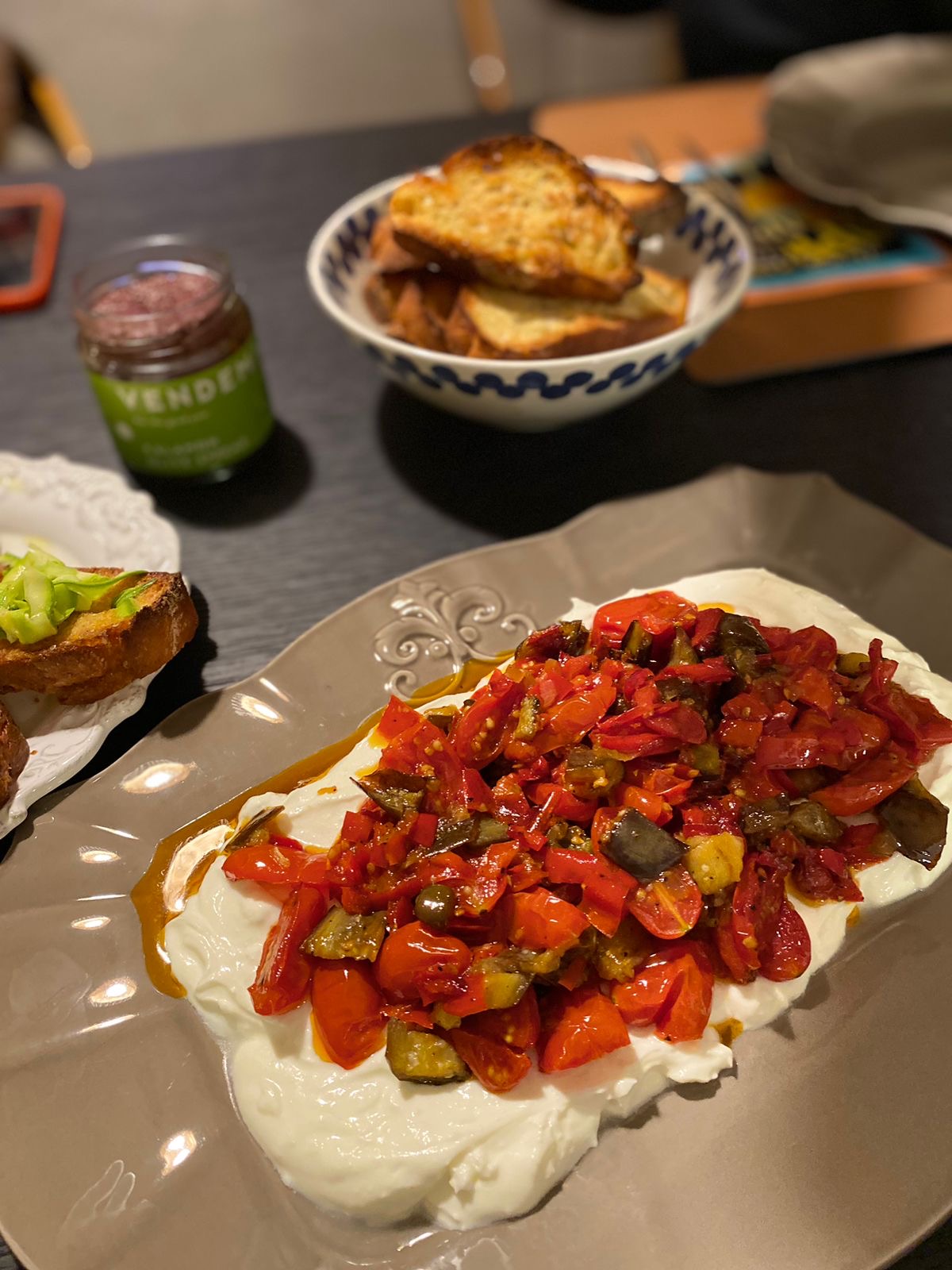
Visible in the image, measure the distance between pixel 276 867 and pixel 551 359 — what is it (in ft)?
4.34

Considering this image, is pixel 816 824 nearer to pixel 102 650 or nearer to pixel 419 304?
pixel 102 650

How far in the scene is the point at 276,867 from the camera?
1478mm

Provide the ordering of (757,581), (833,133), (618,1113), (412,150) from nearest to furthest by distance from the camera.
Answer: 1. (618,1113)
2. (757,581)
3. (833,133)
4. (412,150)

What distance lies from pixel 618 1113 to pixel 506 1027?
206 millimetres

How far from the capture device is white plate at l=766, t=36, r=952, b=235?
10.0ft

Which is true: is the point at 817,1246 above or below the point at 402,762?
below

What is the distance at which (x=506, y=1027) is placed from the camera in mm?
1317

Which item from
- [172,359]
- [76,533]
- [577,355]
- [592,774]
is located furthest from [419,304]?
[592,774]

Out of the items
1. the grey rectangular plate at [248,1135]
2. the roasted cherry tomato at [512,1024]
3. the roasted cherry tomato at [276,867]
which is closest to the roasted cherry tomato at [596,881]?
the roasted cherry tomato at [512,1024]

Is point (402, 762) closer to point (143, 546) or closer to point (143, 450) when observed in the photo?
point (143, 546)

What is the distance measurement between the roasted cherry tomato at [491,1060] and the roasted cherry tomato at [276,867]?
338 mm

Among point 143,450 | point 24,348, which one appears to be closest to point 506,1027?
point 143,450

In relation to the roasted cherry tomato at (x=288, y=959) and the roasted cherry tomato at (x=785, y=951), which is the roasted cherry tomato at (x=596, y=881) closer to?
the roasted cherry tomato at (x=785, y=951)

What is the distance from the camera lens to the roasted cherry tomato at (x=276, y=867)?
4.81 feet
